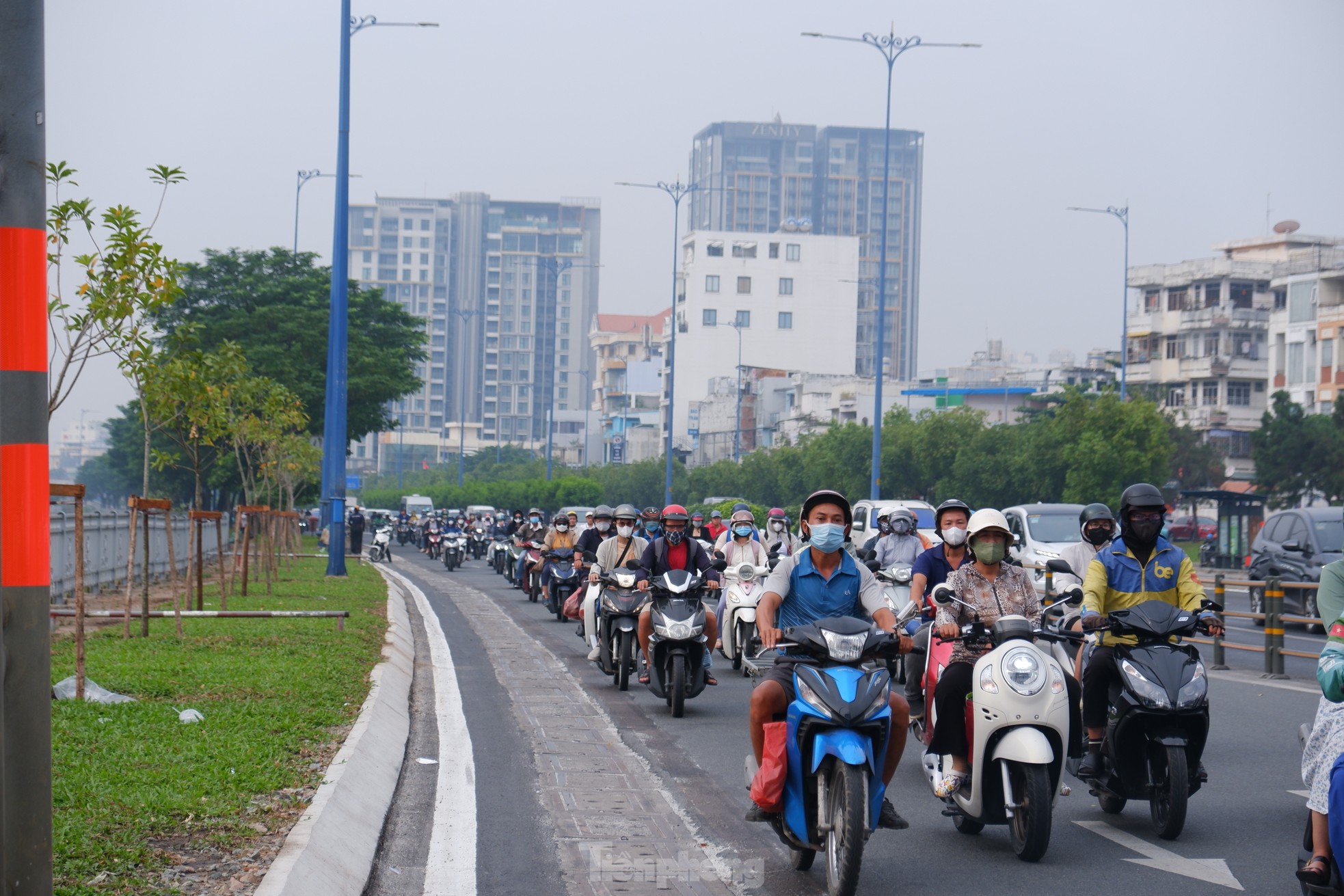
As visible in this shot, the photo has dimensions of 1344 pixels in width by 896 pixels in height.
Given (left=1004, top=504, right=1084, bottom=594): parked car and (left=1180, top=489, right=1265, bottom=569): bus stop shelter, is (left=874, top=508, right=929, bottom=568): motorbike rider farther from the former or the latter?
(left=1180, top=489, right=1265, bottom=569): bus stop shelter

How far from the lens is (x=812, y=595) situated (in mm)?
7082

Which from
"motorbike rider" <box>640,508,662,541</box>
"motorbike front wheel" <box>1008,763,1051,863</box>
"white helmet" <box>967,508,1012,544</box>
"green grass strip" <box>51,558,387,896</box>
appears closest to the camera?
"green grass strip" <box>51,558,387,896</box>

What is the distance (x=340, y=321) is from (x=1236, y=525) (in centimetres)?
2566

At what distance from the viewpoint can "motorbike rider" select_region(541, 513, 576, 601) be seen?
81.0ft

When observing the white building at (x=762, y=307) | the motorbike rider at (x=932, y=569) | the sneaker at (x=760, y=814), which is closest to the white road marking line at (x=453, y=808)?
the sneaker at (x=760, y=814)

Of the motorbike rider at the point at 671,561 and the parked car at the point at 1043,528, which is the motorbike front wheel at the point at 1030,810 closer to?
the motorbike rider at the point at 671,561

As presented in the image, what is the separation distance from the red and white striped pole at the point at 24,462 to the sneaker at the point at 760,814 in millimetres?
3044

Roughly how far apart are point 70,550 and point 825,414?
8152 centimetres

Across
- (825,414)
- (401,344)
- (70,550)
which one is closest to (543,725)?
(70,550)

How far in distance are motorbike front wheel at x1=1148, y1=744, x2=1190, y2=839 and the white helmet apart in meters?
1.34

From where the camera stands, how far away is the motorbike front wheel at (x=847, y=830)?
19.6 feet

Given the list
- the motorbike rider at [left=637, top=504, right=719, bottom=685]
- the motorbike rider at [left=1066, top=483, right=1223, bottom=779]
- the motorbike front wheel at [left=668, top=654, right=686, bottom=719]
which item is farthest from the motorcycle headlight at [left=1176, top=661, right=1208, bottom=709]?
the motorbike rider at [left=637, top=504, right=719, bottom=685]

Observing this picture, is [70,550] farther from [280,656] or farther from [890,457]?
[890,457]

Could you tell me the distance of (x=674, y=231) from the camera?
2502 inches
